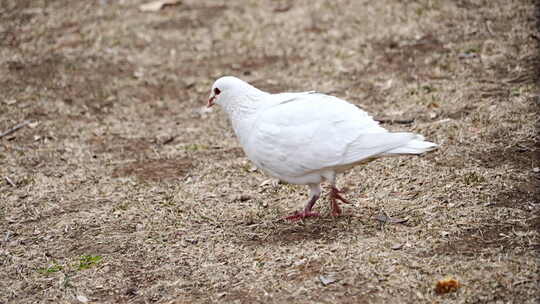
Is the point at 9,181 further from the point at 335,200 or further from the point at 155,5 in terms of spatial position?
the point at 155,5

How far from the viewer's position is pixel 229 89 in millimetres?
4836

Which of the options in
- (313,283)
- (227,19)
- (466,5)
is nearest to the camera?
(313,283)

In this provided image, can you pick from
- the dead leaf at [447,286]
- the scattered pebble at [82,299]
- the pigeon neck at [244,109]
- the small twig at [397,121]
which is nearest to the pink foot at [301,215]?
the pigeon neck at [244,109]

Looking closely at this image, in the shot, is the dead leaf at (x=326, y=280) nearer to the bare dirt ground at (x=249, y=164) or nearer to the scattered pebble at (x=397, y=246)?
the bare dirt ground at (x=249, y=164)

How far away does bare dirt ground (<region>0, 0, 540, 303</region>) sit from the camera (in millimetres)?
3977

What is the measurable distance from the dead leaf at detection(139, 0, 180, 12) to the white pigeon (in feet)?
18.8

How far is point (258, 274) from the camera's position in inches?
158

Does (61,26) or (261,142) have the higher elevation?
(261,142)

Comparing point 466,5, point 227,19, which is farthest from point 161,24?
point 466,5

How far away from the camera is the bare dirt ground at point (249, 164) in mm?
3977

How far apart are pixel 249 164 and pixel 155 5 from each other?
490 centimetres

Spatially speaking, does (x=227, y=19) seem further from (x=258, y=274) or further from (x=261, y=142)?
(x=258, y=274)

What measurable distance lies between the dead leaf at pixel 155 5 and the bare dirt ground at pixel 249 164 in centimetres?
15

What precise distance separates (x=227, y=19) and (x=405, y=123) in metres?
3.90
